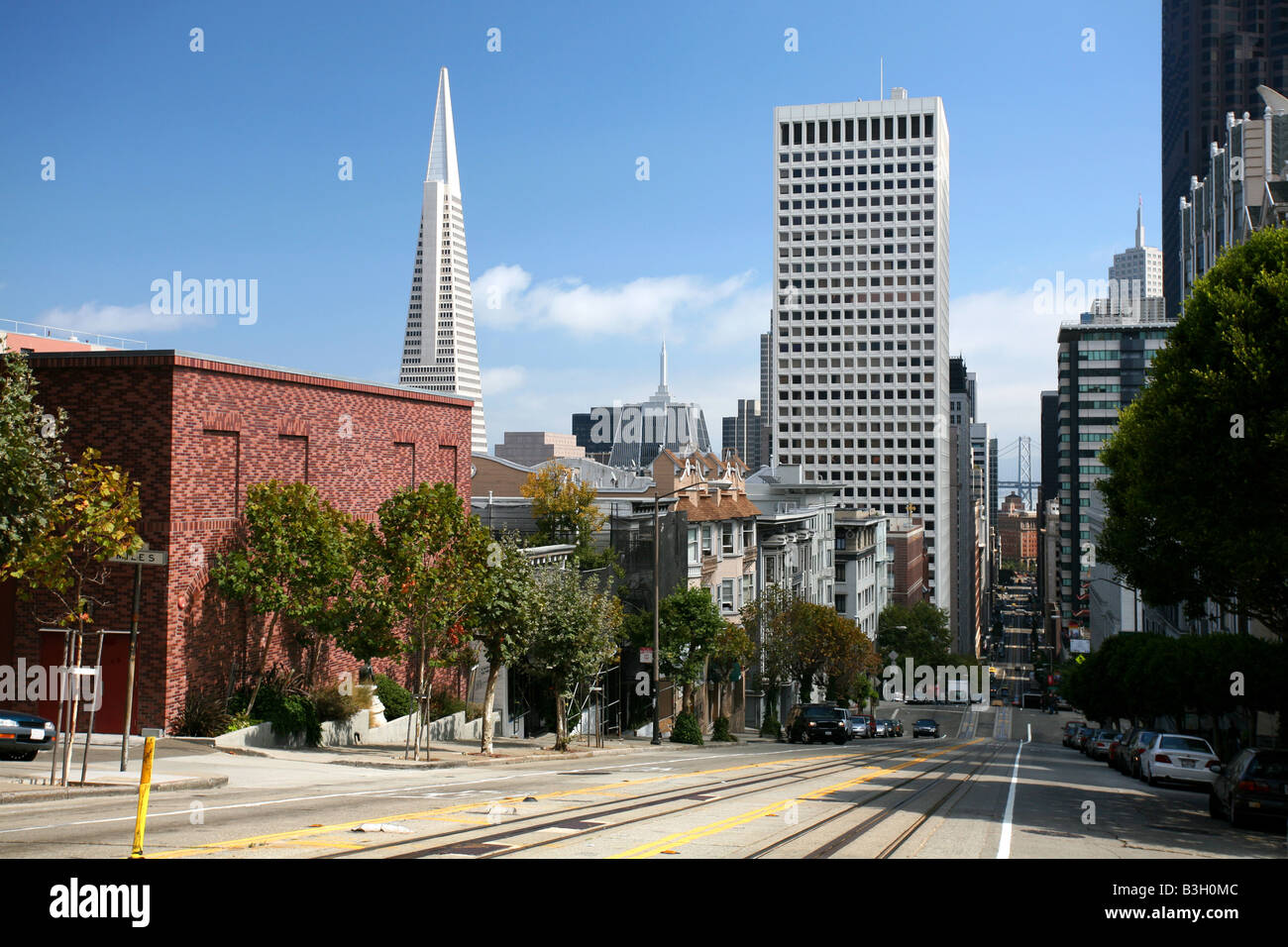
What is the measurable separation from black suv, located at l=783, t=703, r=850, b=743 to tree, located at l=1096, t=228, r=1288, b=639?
2774 centimetres

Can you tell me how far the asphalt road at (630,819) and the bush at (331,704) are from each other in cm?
567

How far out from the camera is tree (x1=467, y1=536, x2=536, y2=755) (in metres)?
30.1

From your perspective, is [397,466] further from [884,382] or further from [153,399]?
[884,382]

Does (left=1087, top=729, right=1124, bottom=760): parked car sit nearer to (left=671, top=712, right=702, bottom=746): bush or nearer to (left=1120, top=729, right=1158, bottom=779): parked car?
(left=1120, top=729, right=1158, bottom=779): parked car

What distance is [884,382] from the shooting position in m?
179

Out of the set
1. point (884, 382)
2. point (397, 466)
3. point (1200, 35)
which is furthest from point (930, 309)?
point (397, 466)

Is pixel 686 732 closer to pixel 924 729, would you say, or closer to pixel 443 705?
pixel 443 705

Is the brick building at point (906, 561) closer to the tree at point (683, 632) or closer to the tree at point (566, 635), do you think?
the tree at point (683, 632)

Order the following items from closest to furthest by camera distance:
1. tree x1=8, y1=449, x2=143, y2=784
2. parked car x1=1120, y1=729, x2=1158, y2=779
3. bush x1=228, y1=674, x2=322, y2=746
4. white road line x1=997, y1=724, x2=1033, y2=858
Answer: white road line x1=997, y1=724, x2=1033, y2=858 < tree x1=8, y1=449, x2=143, y2=784 < bush x1=228, y1=674, x2=322, y2=746 < parked car x1=1120, y1=729, x2=1158, y2=779

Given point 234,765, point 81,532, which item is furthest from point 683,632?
point 81,532

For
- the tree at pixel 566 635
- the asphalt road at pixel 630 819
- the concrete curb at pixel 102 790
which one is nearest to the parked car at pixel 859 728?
the tree at pixel 566 635

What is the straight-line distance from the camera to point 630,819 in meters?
15.2

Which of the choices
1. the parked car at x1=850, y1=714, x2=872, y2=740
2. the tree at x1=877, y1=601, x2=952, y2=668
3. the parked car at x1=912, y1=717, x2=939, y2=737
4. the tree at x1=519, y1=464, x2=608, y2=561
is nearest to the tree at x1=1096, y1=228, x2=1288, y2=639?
the parked car at x1=850, y1=714, x2=872, y2=740
